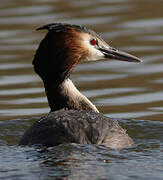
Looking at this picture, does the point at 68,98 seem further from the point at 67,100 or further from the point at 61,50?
the point at 61,50

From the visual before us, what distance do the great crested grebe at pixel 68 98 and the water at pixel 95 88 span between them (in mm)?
191

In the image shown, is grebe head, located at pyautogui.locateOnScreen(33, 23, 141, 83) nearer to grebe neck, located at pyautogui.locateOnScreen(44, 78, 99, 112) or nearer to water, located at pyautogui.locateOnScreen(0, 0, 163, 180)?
grebe neck, located at pyautogui.locateOnScreen(44, 78, 99, 112)

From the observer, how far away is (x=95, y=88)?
38.5 feet

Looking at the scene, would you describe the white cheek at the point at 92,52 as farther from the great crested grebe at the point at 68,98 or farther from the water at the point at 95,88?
the water at the point at 95,88

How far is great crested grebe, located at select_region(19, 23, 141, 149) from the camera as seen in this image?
830 cm

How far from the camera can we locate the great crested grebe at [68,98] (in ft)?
27.2

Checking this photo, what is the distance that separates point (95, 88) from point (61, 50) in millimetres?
2342

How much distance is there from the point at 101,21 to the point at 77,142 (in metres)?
6.39

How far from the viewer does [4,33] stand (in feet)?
45.7

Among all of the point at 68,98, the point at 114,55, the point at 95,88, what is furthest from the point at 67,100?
the point at 95,88

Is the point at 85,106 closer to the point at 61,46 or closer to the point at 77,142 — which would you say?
the point at 61,46

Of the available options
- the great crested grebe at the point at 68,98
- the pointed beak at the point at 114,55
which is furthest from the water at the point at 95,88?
the pointed beak at the point at 114,55

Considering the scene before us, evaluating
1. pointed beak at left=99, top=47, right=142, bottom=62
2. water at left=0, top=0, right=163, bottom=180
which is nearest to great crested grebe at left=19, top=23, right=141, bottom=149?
pointed beak at left=99, top=47, right=142, bottom=62

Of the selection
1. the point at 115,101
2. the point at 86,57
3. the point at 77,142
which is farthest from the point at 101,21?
the point at 77,142
